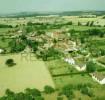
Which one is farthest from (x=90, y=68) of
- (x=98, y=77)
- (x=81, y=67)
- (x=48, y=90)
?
(x=48, y=90)

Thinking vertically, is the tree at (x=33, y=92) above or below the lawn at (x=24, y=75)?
above

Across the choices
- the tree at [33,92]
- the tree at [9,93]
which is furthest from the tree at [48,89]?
the tree at [9,93]

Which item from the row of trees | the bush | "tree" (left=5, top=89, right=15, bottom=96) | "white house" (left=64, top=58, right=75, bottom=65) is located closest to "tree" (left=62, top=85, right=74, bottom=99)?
the bush

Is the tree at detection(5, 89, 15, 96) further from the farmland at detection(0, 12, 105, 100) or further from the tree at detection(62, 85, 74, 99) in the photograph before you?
the tree at detection(62, 85, 74, 99)

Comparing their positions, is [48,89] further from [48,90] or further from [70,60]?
[70,60]

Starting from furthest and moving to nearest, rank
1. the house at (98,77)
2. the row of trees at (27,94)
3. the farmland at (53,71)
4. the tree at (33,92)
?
the house at (98,77), the farmland at (53,71), the tree at (33,92), the row of trees at (27,94)

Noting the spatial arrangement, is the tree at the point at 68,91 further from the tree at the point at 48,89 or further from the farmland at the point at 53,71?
the tree at the point at 48,89

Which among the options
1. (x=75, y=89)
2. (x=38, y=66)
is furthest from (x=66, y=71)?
(x=75, y=89)

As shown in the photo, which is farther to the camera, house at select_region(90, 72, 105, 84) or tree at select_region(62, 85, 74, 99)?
house at select_region(90, 72, 105, 84)
